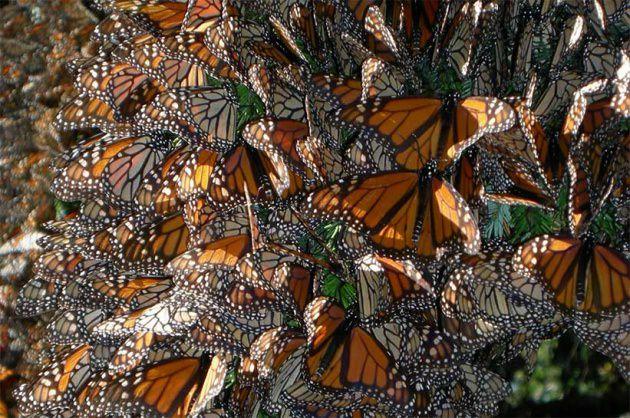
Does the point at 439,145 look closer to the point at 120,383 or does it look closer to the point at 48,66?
the point at 120,383

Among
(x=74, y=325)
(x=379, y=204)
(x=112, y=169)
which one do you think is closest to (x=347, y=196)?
(x=379, y=204)

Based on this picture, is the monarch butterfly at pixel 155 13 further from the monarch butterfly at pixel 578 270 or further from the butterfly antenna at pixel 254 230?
the monarch butterfly at pixel 578 270

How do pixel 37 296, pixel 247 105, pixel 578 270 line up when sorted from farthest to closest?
pixel 37 296 → pixel 247 105 → pixel 578 270

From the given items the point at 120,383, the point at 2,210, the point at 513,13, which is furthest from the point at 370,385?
the point at 2,210

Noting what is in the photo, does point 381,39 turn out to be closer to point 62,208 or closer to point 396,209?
point 396,209

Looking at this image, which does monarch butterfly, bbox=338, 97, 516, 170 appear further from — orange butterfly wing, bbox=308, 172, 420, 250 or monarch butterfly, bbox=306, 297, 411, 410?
monarch butterfly, bbox=306, 297, 411, 410

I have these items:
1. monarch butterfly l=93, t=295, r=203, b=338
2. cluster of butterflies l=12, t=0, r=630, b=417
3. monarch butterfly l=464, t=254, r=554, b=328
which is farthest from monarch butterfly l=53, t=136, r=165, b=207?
monarch butterfly l=464, t=254, r=554, b=328
